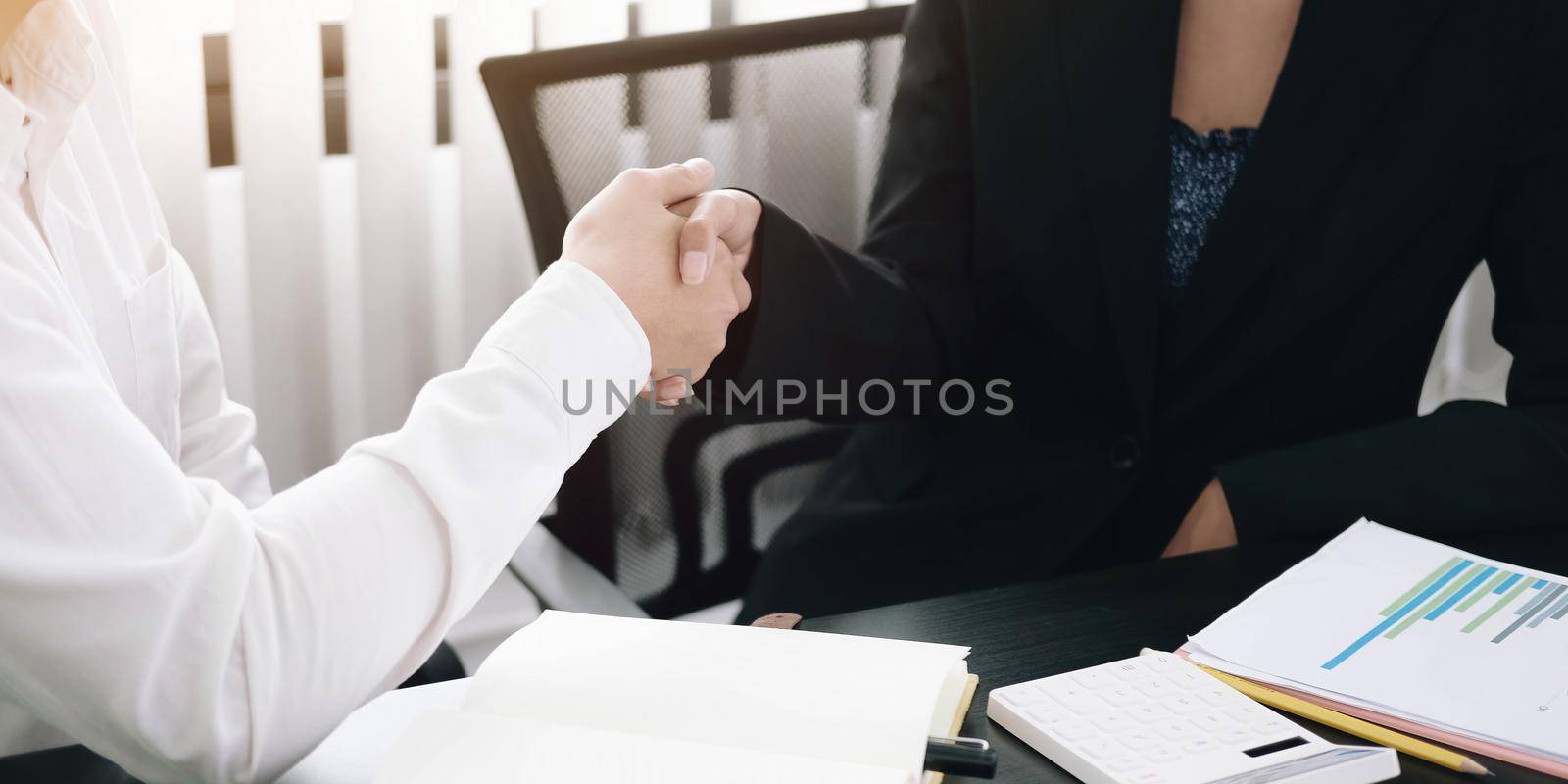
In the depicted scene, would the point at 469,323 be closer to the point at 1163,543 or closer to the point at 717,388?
the point at 717,388

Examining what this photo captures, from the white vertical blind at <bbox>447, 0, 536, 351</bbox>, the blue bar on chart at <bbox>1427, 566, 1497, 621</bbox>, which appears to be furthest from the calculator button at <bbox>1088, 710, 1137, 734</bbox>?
the white vertical blind at <bbox>447, 0, 536, 351</bbox>

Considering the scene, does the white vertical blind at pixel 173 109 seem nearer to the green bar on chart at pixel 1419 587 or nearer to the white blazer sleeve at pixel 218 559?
the white blazer sleeve at pixel 218 559

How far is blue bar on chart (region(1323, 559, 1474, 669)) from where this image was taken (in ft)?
2.14

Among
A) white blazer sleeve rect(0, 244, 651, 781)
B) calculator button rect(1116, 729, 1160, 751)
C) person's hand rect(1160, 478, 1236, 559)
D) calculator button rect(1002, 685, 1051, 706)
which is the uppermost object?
white blazer sleeve rect(0, 244, 651, 781)

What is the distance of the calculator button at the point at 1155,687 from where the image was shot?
60 centimetres

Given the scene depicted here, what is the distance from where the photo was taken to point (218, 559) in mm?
533

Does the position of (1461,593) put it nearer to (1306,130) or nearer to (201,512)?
(1306,130)

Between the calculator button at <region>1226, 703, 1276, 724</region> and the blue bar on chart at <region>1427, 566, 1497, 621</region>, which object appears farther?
the blue bar on chart at <region>1427, 566, 1497, 621</region>

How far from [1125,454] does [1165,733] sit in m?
0.55

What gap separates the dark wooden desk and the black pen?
0.12 feet

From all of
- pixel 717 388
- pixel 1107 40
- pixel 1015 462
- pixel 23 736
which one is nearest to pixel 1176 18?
pixel 1107 40

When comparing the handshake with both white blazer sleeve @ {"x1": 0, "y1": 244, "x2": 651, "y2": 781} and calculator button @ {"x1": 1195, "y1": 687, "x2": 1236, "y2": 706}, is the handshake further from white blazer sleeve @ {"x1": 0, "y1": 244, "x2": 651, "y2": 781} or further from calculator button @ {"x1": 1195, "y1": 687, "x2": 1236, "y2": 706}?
calculator button @ {"x1": 1195, "y1": 687, "x2": 1236, "y2": 706}

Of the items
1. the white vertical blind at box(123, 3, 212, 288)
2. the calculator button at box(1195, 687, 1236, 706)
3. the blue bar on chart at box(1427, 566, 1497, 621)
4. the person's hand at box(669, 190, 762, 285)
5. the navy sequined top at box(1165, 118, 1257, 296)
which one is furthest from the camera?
the white vertical blind at box(123, 3, 212, 288)

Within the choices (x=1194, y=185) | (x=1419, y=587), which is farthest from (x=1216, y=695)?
(x=1194, y=185)
